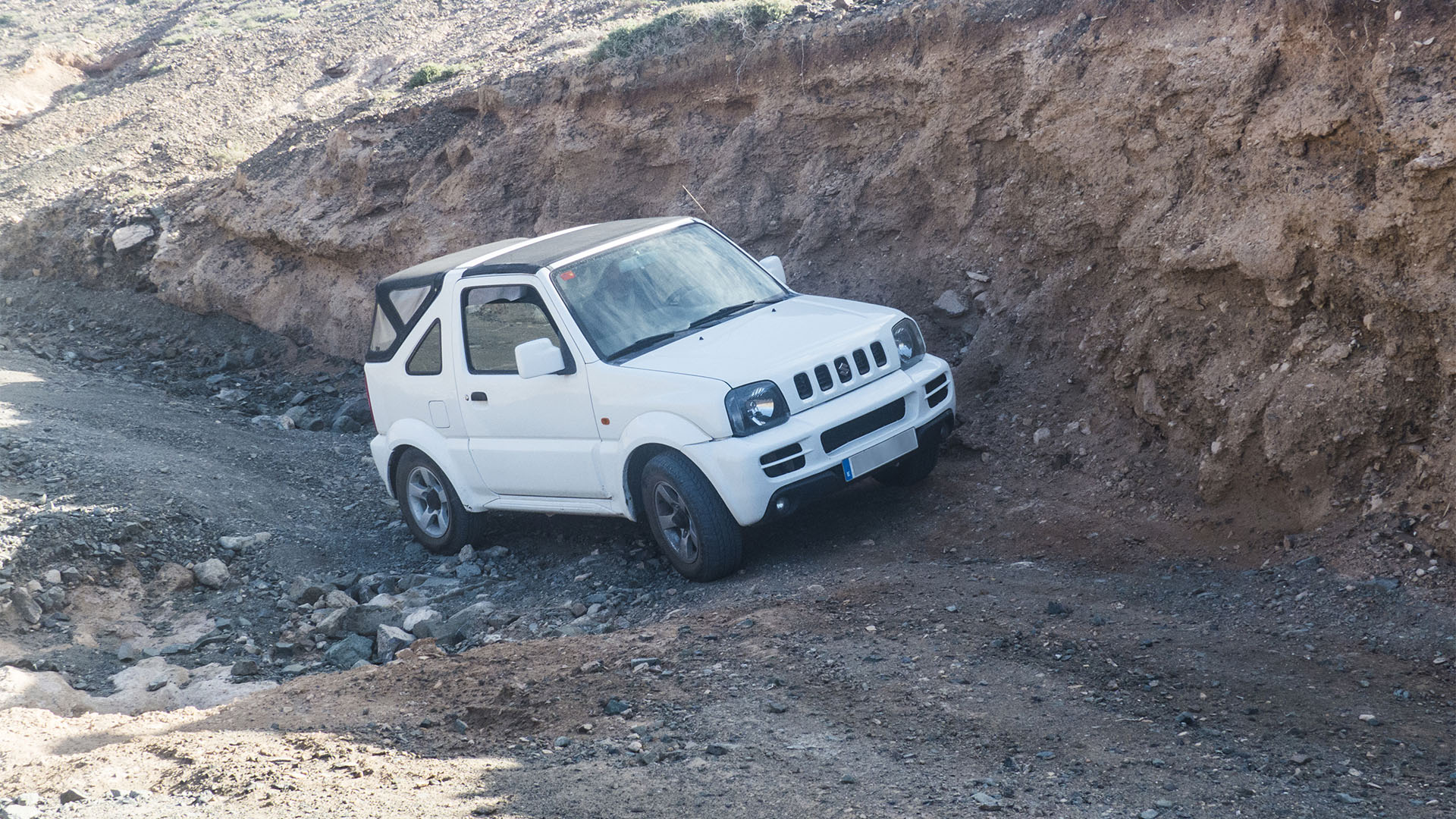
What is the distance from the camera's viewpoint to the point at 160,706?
6234mm

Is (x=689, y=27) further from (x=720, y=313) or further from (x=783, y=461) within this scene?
(x=783, y=461)

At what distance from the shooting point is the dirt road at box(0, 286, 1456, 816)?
13.8 feet

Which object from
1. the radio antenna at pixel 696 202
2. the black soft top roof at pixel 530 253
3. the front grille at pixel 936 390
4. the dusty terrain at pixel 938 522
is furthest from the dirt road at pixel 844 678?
the radio antenna at pixel 696 202

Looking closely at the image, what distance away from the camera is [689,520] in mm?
6648

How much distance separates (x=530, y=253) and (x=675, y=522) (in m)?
2.03

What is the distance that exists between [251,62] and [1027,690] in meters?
23.2

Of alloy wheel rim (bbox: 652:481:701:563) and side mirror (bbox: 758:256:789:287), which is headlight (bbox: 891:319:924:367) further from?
alloy wheel rim (bbox: 652:481:701:563)

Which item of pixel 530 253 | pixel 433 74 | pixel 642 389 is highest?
pixel 433 74

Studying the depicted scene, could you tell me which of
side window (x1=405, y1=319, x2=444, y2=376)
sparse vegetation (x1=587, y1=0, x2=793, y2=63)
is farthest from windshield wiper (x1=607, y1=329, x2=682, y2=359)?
sparse vegetation (x1=587, y1=0, x2=793, y2=63)

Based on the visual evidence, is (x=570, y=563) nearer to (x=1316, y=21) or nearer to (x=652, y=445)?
(x=652, y=445)

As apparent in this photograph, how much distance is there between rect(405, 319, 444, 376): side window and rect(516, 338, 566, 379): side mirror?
1.06 metres

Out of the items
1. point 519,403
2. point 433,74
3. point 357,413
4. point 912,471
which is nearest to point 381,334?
point 519,403

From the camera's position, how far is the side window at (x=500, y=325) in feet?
23.2

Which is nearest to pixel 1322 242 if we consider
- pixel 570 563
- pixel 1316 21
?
pixel 1316 21
